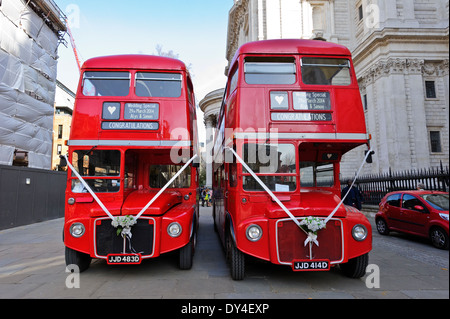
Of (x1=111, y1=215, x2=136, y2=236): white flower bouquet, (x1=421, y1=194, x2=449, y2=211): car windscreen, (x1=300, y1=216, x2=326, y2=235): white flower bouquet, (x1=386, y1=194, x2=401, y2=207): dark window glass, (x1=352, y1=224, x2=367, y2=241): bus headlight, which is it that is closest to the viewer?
(x1=300, y1=216, x2=326, y2=235): white flower bouquet

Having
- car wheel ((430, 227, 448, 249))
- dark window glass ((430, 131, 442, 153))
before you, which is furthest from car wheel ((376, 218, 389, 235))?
dark window glass ((430, 131, 442, 153))

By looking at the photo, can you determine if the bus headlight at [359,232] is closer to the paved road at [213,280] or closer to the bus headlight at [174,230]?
the paved road at [213,280]

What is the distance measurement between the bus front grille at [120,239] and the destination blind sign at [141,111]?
192 cm

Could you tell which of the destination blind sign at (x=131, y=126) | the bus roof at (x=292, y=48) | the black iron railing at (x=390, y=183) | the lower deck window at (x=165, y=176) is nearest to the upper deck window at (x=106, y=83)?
the destination blind sign at (x=131, y=126)

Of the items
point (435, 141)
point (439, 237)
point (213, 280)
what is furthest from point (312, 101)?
point (435, 141)

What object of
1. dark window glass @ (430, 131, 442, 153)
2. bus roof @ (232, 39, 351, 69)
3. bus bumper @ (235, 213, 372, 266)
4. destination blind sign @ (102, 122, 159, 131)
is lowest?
bus bumper @ (235, 213, 372, 266)

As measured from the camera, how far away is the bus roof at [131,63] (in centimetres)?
562

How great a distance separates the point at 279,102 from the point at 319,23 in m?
30.5

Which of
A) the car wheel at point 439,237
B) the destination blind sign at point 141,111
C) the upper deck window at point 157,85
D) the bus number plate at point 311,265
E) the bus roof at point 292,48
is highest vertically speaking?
the bus roof at point 292,48

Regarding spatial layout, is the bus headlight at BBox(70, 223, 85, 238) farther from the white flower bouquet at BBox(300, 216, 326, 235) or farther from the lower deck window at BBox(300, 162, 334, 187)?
the lower deck window at BBox(300, 162, 334, 187)

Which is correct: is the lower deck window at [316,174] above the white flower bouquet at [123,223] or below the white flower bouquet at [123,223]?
above

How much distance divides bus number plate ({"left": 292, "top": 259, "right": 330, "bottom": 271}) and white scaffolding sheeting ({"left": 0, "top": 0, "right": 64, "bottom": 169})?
52.7 ft

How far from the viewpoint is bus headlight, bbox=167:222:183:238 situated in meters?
4.96

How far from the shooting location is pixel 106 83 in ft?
18.2
